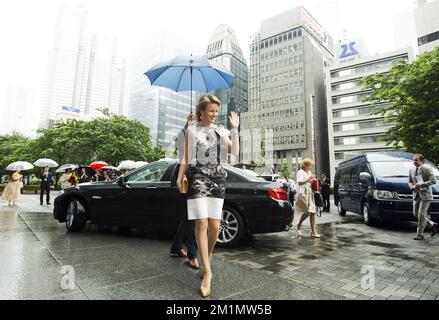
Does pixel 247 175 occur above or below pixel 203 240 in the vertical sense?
above

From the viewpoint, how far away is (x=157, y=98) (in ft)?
298

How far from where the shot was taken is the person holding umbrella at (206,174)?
2.66 meters

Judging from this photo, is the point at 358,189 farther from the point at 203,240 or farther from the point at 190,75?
the point at 203,240

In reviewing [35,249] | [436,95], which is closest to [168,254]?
[35,249]

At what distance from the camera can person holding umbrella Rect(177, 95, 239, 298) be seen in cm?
266

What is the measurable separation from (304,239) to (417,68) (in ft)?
37.6

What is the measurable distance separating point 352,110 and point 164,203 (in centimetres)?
6269

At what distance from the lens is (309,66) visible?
228ft

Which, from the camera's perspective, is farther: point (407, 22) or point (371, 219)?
point (407, 22)

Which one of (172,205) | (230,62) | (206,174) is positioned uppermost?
(230,62)

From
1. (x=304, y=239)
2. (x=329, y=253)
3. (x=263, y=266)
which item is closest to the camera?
(x=263, y=266)

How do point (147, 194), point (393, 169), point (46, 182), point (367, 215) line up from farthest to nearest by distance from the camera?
point (46, 182) < point (367, 215) < point (393, 169) < point (147, 194)

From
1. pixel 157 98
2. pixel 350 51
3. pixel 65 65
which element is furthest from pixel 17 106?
pixel 350 51
